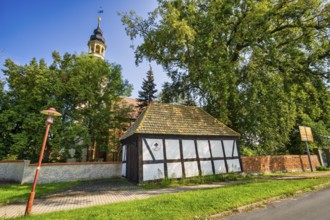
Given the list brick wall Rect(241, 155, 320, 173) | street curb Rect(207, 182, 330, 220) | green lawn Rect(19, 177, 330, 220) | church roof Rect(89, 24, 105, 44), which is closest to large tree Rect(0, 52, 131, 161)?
church roof Rect(89, 24, 105, 44)

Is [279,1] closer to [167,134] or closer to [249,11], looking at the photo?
[249,11]

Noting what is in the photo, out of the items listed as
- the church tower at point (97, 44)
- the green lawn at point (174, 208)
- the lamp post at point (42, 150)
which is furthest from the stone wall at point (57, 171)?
the church tower at point (97, 44)

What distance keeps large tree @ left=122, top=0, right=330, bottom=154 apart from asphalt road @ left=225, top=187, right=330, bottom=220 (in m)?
8.98

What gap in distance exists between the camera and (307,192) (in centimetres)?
888

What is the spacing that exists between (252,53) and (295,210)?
50.9 feet

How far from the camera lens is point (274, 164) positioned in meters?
17.8

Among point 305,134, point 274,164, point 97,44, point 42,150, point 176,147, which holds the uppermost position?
point 97,44

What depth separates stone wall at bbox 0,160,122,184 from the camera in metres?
14.5

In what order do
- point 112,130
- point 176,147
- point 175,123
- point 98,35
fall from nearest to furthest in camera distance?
1. point 176,147
2. point 175,123
3. point 112,130
4. point 98,35

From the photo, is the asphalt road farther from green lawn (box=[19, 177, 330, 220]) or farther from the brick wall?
the brick wall

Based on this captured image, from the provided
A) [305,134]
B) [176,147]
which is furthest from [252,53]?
[176,147]

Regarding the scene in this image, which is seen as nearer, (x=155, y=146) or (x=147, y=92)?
(x=155, y=146)

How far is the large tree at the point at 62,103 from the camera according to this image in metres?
18.1

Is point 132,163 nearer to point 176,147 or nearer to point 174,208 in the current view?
point 176,147
